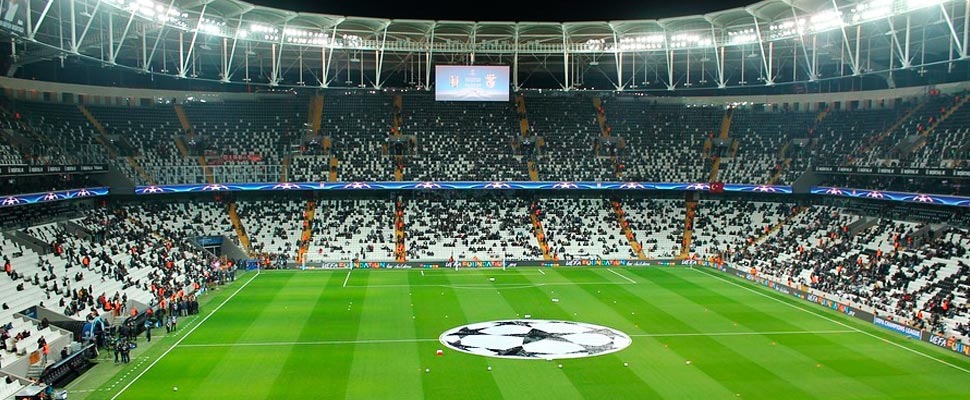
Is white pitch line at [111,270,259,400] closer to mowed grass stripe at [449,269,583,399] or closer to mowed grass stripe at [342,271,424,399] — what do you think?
mowed grass stripe at [342,271,424,399]

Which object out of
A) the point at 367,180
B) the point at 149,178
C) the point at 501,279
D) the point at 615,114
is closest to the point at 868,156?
the point at 615,114

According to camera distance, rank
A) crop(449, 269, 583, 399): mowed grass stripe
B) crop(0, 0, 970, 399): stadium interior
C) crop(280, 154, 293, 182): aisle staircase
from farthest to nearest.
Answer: crop(280, 154, 293, 182): aisle staircase
crop(0, 0, 970, 399): stadium interior
crop(449, 269, 583, 399): mowed grass stripe

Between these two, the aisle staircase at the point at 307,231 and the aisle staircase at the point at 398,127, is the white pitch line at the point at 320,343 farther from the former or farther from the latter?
the aisle staircase at the point at 398,127

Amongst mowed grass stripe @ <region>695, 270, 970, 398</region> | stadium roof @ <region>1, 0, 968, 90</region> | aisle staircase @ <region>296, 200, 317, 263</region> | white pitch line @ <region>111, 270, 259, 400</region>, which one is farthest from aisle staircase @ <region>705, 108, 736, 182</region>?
white pitch line @ <region>111, 270, 259, 400</region>

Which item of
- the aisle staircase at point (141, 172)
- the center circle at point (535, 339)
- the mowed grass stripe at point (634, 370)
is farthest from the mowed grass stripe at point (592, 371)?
the aisle staircase at point (141, 172)

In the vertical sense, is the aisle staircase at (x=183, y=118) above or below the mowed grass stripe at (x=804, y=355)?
above

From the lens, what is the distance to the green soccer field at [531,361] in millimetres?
27234

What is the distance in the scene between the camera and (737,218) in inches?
2584

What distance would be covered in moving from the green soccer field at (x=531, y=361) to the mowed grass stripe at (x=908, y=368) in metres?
0.08

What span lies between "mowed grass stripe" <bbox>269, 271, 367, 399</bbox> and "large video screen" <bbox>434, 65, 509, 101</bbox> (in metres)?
23.5

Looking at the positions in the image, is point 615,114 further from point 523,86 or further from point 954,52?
point 954,52

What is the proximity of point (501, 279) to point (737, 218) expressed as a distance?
23.7 meters

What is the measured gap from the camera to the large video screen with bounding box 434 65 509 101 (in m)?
65.8

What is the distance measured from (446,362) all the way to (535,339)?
5117 mm
